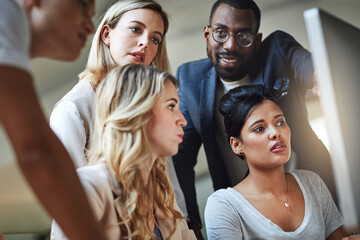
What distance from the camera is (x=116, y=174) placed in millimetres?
797

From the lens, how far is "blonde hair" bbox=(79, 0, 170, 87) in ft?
3.66

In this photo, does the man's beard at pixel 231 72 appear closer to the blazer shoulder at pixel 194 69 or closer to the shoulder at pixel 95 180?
the blazer shoulder at pixel 194 69

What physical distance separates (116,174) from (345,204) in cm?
39

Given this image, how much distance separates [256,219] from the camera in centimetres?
113

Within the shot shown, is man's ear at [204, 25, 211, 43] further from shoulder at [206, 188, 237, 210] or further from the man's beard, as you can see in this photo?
shoulder at [206, 188, 237, 210]

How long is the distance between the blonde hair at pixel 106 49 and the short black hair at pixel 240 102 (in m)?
0.23

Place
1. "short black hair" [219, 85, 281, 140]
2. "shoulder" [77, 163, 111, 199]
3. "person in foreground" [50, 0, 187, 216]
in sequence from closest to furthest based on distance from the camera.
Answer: "shoulder" [77, 163, 111, 199] < "person in foreground" [50, 0, 187, 216] < "short black hair" [219, 85, 281, 140]

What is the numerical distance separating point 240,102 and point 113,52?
377 mm

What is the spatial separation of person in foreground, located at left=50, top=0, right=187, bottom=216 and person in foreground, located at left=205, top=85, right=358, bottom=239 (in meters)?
0.27

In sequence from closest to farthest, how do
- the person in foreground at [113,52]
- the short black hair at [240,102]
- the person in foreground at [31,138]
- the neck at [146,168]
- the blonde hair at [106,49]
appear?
the person in foreground at [31,138] → the neck at [146,168] → the person in foreground at [113,52] → the blonde hair at [106,49] → the short black hair at [240,102]

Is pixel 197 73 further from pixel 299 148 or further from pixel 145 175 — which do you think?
pixel 145 175

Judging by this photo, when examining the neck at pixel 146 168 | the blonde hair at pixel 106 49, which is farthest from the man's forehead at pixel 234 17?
the neck at pixel 146 168

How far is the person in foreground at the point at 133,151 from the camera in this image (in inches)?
30.5

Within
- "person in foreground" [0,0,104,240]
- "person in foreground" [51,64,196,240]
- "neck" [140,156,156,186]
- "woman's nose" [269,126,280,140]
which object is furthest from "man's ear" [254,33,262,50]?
"person in foreground" [0,0,104,240]
